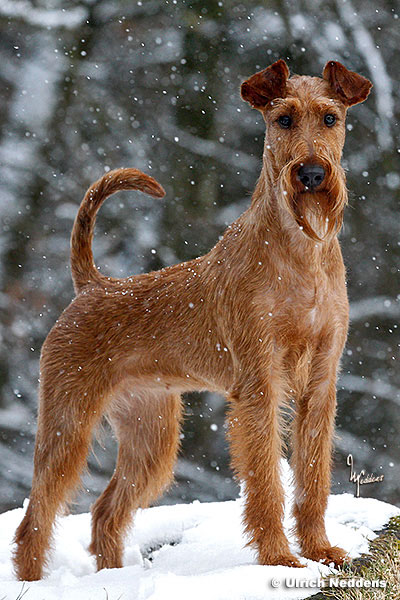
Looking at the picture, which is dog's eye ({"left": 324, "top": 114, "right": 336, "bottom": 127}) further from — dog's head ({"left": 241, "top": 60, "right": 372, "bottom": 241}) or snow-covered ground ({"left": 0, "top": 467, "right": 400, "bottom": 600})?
snow-covered ground ({"left": 0, "top": 467, "right": 400, "bottom": 600})

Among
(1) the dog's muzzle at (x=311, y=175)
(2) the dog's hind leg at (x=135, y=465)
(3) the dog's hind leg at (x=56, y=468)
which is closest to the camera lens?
(1) the dog's muzzle at (x=311, y=175)

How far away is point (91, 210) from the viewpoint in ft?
15.2

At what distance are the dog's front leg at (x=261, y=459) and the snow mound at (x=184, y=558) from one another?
14 cm

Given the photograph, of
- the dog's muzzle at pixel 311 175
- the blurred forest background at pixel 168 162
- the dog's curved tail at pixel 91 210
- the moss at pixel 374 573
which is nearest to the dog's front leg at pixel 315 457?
the moss at pixel 374 573

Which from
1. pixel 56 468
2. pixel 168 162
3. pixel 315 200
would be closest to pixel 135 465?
pixel 56 468

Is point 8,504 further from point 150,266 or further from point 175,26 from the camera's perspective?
point 175,26

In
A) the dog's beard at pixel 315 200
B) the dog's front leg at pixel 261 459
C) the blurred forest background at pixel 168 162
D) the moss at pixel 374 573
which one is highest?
the blurred forest background at pixel 168 162

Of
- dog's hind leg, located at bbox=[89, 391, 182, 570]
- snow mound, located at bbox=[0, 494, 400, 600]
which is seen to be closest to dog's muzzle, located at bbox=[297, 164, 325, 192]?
snow mound, located at bbox=[0, 494, 400, 600]

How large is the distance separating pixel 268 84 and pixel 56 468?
8.06ft

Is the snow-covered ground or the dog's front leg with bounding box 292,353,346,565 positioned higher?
the dog's front leg with bounding box 292,353,346,565

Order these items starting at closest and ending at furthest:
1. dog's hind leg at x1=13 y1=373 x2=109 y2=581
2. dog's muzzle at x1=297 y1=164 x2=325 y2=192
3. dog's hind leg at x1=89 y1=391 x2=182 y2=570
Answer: dog's muzzle at x1=297 y1=164 x2=325 y2=192, dog's hind leg at x1=13 y1=373 x2=109 y2=581, dog's hind leg at x1=89 y1=391 x2=182 y2=570

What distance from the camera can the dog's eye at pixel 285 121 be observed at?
349 centimetres

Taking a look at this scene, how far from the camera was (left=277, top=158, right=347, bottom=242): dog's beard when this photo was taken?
3318mm

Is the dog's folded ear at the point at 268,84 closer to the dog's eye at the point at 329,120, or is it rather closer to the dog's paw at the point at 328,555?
the dog's eye at the point at 329,120
